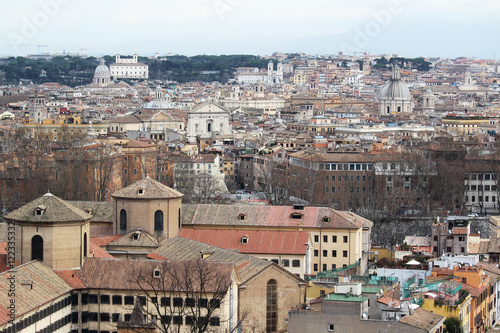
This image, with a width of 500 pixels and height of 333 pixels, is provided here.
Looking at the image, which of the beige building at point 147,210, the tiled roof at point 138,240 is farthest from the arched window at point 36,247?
the beige building at point 147,210

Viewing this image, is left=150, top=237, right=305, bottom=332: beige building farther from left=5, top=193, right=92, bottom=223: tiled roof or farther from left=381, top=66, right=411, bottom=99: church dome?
left=381, top=66, right=411, bottom=99: church dome

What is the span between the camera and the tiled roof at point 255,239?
45500 mm

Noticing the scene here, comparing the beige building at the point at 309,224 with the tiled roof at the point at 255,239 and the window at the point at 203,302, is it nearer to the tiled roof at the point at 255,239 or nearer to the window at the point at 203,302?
the tiled roof at the point at 255,239

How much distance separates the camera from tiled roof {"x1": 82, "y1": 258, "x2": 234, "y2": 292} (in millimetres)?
37156

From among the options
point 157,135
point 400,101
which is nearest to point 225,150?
point 157,135

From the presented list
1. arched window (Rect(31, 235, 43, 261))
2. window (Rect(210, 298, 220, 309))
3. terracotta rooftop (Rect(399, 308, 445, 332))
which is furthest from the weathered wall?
terracotta rooftop (Rect(399, 308, 445, 332))

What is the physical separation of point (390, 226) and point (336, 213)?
52.3 feet

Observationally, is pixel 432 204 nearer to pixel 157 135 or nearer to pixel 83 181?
pixel 83 181

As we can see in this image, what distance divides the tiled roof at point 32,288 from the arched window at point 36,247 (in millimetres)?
479

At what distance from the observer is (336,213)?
4872 centimetres

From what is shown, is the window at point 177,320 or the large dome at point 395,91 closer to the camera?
the window at point 177,320

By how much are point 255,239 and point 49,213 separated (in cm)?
947

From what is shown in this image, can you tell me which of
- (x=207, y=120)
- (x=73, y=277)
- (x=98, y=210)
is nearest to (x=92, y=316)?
(x=73, y=277)

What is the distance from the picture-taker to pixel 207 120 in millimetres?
112500
